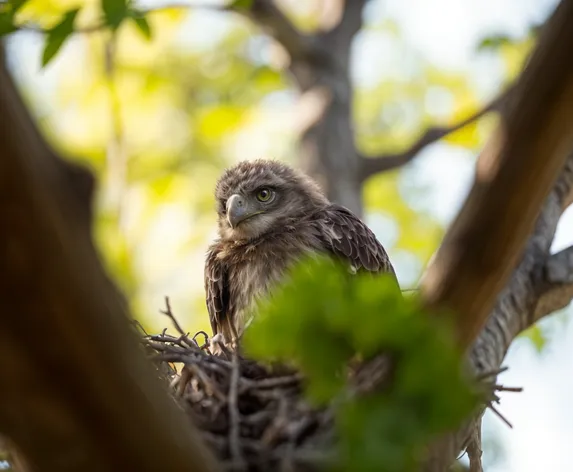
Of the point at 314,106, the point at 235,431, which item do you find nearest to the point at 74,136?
the point at 314,106

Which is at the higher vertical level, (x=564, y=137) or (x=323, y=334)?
(x=564, y=137)

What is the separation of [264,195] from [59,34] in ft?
9.79

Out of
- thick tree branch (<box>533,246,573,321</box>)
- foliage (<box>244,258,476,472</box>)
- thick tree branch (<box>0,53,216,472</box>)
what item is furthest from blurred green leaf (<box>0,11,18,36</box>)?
thick tree branch (<box>533,246,573,321</box>)

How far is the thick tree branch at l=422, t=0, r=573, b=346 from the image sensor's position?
2688mm

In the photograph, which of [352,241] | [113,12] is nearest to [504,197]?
[113,12]

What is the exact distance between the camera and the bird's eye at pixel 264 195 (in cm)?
649

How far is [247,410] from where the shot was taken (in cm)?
367

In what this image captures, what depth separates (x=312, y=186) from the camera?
6711 millimetres

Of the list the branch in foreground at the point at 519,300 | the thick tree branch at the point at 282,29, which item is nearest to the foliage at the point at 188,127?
the thick tree branch at the point at 282,29

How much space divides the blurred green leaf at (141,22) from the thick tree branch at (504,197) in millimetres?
1994

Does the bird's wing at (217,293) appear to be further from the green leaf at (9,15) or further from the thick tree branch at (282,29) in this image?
the thick tree branch at (282,29)

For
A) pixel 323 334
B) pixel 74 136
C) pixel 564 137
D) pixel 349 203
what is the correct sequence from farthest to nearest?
pixel 74 136 → pixel 349 203 → pixel 564 137 → pixel 323 334

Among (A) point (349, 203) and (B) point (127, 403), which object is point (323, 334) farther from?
(A) point (349, 203)

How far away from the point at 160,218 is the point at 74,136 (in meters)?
1.79
